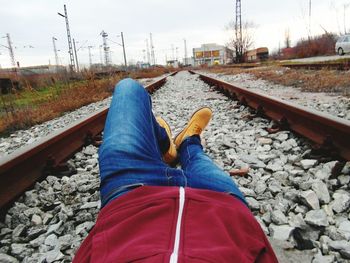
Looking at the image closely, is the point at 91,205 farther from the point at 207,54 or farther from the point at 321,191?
the point at 207,54

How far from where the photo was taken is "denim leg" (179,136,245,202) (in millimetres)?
1223

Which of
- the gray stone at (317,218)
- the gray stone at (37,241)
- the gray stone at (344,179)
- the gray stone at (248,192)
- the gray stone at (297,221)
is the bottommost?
the gray stone at (37,241)

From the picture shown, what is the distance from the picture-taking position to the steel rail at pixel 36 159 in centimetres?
187

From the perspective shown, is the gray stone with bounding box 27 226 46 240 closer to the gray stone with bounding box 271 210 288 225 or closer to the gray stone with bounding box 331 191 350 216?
the gray stone with bounding box 271 210 288 225

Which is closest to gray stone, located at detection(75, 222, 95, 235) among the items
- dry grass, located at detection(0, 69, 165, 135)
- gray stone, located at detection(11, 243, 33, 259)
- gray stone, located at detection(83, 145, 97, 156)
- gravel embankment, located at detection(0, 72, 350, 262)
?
gravel embankment, located at detection(0, 72, 350, 262)

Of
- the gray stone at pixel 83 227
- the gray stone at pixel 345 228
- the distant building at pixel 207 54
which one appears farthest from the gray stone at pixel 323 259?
the distant building at pixel 207 54

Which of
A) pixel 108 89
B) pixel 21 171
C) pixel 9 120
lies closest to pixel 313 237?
pixel 21 171

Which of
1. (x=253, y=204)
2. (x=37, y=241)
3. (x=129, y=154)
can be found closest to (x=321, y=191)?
(x=253, y=204)

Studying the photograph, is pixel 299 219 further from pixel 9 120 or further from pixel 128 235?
pixel 9 120

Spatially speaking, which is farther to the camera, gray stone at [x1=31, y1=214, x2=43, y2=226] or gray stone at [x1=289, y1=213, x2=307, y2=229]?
gray stone at [x1=31, y1=214, x2=43, y2=226]

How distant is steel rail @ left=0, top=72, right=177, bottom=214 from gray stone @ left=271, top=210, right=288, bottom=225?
1.39 meters

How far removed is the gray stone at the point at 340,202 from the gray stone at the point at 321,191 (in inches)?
1.4

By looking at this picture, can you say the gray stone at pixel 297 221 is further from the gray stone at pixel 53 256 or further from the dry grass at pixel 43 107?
the dry grass at pixel 43 107

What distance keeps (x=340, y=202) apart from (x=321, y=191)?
A: 5.2 inches
